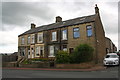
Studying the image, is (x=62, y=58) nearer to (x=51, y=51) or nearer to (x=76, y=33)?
(x=76, y=33)

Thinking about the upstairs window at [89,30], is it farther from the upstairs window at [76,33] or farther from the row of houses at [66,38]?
the upstairs window at [76,33]

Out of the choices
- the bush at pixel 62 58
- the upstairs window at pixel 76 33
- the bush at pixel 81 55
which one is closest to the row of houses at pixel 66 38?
the upstairs window at pixel 76 33

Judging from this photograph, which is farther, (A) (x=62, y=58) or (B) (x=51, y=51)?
(B) (x=51, y=51)

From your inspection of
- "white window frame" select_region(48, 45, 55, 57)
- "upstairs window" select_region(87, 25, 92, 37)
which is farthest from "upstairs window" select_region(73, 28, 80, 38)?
"white window frame" select_region(48, 45, 55, 57)

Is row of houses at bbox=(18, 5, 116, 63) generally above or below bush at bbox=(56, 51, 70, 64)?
above

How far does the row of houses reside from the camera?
23831 mm

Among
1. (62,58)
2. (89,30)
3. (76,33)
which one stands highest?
(89,30)

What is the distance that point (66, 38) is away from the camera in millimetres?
26797

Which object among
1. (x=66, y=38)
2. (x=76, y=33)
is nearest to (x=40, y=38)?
(x=66, y=38)

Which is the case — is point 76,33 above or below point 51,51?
above

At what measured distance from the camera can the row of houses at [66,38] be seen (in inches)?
938

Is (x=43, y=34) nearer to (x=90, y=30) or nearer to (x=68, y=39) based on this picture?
(x=68, y=39)

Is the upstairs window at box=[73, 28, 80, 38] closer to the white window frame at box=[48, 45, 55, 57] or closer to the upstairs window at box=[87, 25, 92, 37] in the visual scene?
the upstairs window at box=[87, 25, 92, 37]

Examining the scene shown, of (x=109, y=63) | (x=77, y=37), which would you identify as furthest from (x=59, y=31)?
(x=109, y=63)
